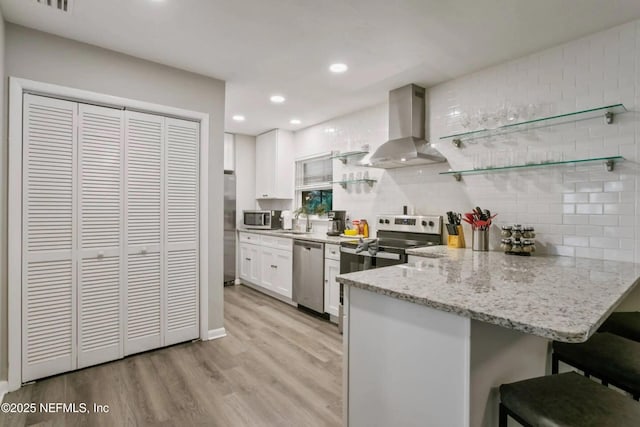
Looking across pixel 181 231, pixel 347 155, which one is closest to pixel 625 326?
pixel 347 155

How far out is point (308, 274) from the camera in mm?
3836

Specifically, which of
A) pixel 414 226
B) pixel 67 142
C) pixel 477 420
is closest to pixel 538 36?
pixel 414 226

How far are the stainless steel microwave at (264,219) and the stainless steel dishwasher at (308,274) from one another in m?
1.09

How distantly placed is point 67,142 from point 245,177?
3.31 metres

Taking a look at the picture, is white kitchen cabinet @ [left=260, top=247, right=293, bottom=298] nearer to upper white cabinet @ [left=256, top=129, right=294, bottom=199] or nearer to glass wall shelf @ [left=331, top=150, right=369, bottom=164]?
upper white cabinet @ [left=256, top=129, right=294, bottom=199]

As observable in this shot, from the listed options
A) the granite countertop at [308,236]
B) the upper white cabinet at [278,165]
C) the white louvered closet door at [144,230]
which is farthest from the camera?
the upper white cabinet at [278,165]

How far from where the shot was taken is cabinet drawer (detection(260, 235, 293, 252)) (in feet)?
13.7

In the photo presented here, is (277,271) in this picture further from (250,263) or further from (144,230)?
(144,230)

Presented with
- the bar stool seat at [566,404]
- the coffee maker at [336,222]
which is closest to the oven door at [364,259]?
the coffee maker at [336,222]

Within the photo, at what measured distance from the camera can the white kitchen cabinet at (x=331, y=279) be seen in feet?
Result: 11.4

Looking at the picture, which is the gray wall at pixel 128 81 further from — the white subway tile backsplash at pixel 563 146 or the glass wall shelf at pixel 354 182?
the white subway tile backsplash at pixel 563 146

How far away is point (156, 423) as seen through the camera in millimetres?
1863

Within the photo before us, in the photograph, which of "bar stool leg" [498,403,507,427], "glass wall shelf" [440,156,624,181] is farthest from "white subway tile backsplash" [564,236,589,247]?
"bar stool leg" [498,403,507,427]

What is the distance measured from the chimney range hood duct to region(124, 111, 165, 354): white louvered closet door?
2127mm
